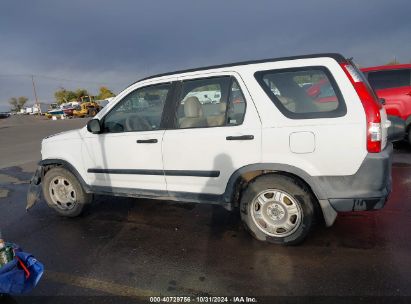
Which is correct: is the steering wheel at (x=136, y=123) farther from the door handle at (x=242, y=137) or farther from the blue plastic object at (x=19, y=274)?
the blue plastic object at (x=19, y=274)

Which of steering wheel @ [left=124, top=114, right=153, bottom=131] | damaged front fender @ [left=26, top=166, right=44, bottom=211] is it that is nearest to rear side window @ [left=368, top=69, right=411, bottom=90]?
steering wheel @ [left=124, top=114, right=153, bottom=131]

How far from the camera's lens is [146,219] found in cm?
432

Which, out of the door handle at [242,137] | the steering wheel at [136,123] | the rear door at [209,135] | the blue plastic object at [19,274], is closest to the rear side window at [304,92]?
the rear door at [209,135]

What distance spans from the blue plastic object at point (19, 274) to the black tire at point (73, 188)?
6.82ft

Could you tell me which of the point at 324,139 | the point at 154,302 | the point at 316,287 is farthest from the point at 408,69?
the point at 154,302

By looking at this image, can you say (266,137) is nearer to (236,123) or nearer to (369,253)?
(236,123)

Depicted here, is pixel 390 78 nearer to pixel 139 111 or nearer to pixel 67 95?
pixel 139 111

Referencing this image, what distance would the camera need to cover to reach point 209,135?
10.9 ft

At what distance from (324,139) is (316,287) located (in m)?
1.27

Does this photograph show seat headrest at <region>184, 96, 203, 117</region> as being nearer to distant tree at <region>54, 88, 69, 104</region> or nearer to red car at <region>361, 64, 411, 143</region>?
red car at <region>361, 64, 411, 143</region>

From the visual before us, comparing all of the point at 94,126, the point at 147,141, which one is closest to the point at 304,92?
the point at 147,141

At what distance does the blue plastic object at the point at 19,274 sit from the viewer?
83.5 inches

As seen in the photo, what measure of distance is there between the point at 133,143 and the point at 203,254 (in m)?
1.50

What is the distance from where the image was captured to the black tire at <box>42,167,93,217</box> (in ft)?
14.3
